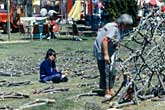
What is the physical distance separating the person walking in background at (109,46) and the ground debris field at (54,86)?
42cm

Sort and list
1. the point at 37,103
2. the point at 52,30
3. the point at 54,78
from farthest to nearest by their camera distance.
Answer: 1. the point at 52,30
2. the point at 54,78
3. the point at 37,103

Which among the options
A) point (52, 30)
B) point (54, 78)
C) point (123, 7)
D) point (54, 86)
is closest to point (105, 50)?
point (54, 86)

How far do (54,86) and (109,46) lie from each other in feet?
8.91

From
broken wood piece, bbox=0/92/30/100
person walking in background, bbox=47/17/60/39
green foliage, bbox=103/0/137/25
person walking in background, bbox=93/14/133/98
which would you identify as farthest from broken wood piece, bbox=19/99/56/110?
green foliage, bbox=103/0/137/25

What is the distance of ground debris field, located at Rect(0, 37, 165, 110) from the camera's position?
1059 cm

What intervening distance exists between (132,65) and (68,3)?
34.8 metres

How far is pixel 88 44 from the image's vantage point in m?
27.1

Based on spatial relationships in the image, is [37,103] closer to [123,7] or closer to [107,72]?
[107,72]

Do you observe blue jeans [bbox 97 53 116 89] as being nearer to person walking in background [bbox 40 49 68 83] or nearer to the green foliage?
person walking in background [bbox 40 49 68 83]

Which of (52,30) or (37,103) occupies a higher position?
(37,103)

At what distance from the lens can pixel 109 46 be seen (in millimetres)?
11195

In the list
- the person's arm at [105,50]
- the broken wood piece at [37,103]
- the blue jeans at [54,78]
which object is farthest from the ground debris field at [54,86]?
the person's arm at [105,50]

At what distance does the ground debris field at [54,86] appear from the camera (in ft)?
34.7

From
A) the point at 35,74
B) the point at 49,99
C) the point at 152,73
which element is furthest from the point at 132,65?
the point at 35,74
